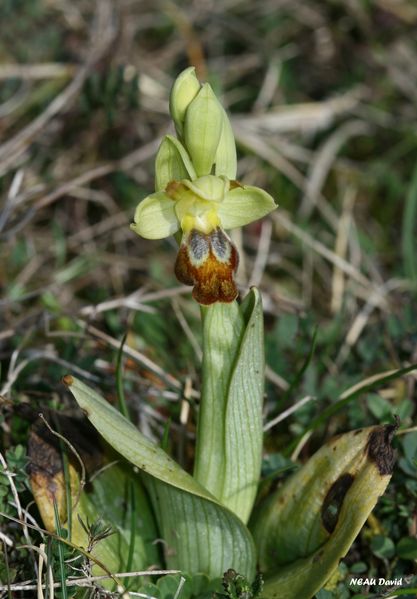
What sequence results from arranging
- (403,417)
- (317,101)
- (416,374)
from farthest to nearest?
(317,101), (416,374), (403,417)

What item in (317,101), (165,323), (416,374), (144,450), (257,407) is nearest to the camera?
(144,450)

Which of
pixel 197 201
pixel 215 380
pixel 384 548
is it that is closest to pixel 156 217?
pixel 197 201

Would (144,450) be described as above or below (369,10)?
below

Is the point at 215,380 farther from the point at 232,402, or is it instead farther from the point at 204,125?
the point at 204,125

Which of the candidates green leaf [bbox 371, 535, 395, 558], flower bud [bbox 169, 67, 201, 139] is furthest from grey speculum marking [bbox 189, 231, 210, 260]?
green leaf [bbox 371, 535, 395, 558]

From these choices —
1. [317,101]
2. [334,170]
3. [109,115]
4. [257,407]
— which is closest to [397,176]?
[334,170]

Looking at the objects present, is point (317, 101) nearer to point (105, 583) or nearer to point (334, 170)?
point (334, 170)

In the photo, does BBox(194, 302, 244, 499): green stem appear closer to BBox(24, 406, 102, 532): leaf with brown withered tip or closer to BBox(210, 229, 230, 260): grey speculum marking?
BBox(210, 229, 230, 260): grey speculum marking

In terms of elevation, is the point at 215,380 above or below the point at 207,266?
below
